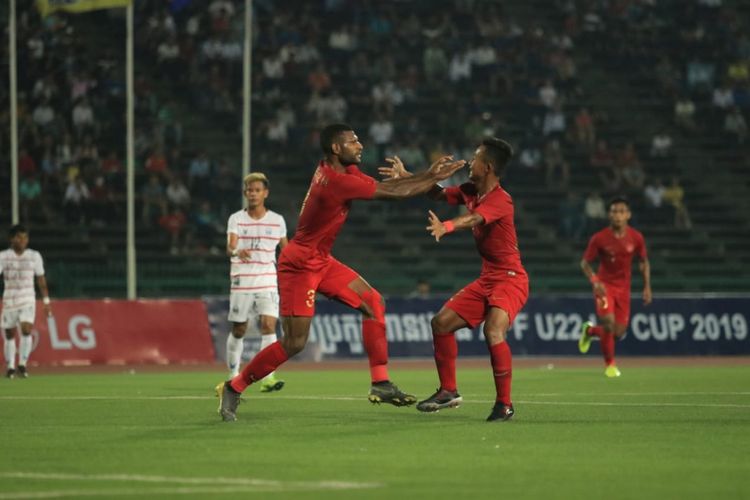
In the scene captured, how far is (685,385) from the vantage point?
1986cm

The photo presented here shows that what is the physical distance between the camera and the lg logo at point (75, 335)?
27531 millimetres

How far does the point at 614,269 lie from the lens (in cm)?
2338

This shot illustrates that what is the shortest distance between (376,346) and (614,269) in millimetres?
10060

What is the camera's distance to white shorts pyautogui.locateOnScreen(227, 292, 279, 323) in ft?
61.7

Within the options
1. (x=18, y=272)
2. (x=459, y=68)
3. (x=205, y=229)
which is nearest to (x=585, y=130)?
(x=459, y=68)

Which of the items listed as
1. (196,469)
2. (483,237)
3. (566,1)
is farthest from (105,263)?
(196,469)

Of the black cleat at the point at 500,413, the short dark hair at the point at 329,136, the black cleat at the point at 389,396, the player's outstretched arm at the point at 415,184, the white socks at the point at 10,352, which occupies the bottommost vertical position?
the white socks at the point at 10,352

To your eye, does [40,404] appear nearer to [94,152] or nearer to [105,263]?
[105,263]

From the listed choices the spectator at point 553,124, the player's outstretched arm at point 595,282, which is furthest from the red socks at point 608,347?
the spectator at point 553,124

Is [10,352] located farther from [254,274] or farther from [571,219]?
[571,219]

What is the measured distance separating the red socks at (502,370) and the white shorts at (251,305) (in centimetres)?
542

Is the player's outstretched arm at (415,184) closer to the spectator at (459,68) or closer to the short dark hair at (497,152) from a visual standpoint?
the short dark hair at (497,152)

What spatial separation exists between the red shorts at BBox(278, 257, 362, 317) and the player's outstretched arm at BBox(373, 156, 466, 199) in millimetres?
886

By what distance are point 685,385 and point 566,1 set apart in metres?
26.0
